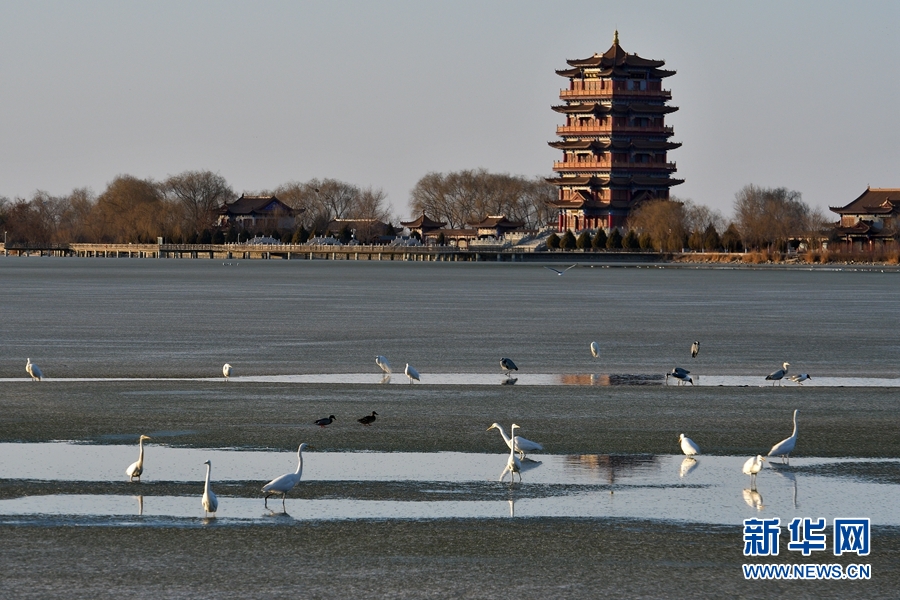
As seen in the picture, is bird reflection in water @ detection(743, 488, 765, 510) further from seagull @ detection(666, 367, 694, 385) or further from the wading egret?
seagull @ detection(666, 367, 694, 385)

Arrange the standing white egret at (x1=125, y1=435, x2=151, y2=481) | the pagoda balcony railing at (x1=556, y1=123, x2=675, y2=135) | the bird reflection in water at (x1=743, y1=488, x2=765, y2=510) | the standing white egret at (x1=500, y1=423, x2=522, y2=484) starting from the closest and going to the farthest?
the bird reflection in water at (x1=743, y1=488, x2=765, y2=510), the standing white egret at (x1=125, y1=435, x2=151, y2=481), the standing white egret at (x1=500, y1=423, x2=522, y2=484), the pagoda balcony railing at (x1=556, y1=123, x2=675, y2=135)

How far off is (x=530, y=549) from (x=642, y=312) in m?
33.9

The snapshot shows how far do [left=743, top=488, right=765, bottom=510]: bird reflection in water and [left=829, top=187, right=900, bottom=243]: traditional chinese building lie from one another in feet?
402

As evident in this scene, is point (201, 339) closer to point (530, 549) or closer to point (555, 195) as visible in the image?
point (530, 549)

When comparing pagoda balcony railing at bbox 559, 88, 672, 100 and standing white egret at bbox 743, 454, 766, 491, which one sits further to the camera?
pagoda balcony railing at bbox 559, 88, 672, 100

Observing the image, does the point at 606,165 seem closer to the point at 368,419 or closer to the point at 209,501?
the point at 368,419

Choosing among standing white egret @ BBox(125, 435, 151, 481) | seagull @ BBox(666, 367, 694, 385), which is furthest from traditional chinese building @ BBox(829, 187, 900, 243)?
standing white egret @ BBox(125, 435, 151, 481)

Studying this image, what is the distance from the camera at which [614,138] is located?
134625mm

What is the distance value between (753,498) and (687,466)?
5.75 ft

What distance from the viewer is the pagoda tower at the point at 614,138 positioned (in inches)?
5325

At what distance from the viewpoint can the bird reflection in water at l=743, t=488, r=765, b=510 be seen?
11.9 m

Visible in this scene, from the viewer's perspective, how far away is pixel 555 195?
194875mm

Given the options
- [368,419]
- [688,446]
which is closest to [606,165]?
[368,419]

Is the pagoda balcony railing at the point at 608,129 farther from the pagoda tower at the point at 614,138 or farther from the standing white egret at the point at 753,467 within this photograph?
the standing white egret at the point at 753,467
